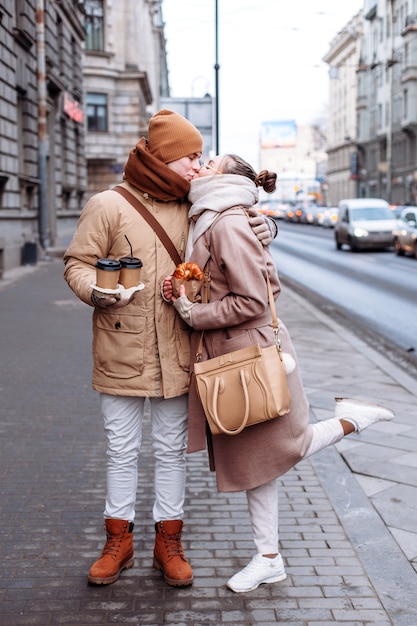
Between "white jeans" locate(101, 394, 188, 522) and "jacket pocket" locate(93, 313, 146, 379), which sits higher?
"jacket pocket" locate(93, 313, 146, 379)

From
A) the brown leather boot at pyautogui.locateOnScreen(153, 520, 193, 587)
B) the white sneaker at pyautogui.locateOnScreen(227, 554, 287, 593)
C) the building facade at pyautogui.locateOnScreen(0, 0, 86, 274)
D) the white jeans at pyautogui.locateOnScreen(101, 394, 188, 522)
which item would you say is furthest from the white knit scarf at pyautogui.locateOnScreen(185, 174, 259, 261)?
the building facade at pyautogui.locateOnScreen(0, 0, 86, 274)

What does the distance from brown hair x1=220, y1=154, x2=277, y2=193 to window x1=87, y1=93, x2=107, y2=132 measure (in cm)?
4399

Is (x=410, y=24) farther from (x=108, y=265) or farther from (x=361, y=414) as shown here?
(x=108, y=265)

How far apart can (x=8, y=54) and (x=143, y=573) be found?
58.5ft

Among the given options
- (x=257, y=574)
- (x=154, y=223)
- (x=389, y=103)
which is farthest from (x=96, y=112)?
(x=257, y=574)

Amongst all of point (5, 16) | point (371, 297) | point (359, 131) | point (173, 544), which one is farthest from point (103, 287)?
point (359, 131)

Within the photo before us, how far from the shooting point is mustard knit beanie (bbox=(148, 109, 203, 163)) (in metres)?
3.63

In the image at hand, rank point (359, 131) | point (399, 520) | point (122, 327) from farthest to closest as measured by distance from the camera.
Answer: point (359, 131), point (399, 520), point (122, 327)

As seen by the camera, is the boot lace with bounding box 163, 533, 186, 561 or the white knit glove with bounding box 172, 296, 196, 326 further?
the boot lace with bounding box 163, 533, 186, 561

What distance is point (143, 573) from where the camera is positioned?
12.5ft

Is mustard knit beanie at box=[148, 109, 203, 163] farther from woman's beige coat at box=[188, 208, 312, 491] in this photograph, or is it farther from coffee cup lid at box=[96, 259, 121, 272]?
coffee cup lid at box=[96, 259, 121, 272]

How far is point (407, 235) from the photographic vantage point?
88.2 feet

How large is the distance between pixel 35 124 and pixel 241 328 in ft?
69.4

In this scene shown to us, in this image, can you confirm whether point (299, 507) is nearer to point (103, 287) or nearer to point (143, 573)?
point (143, 573)
